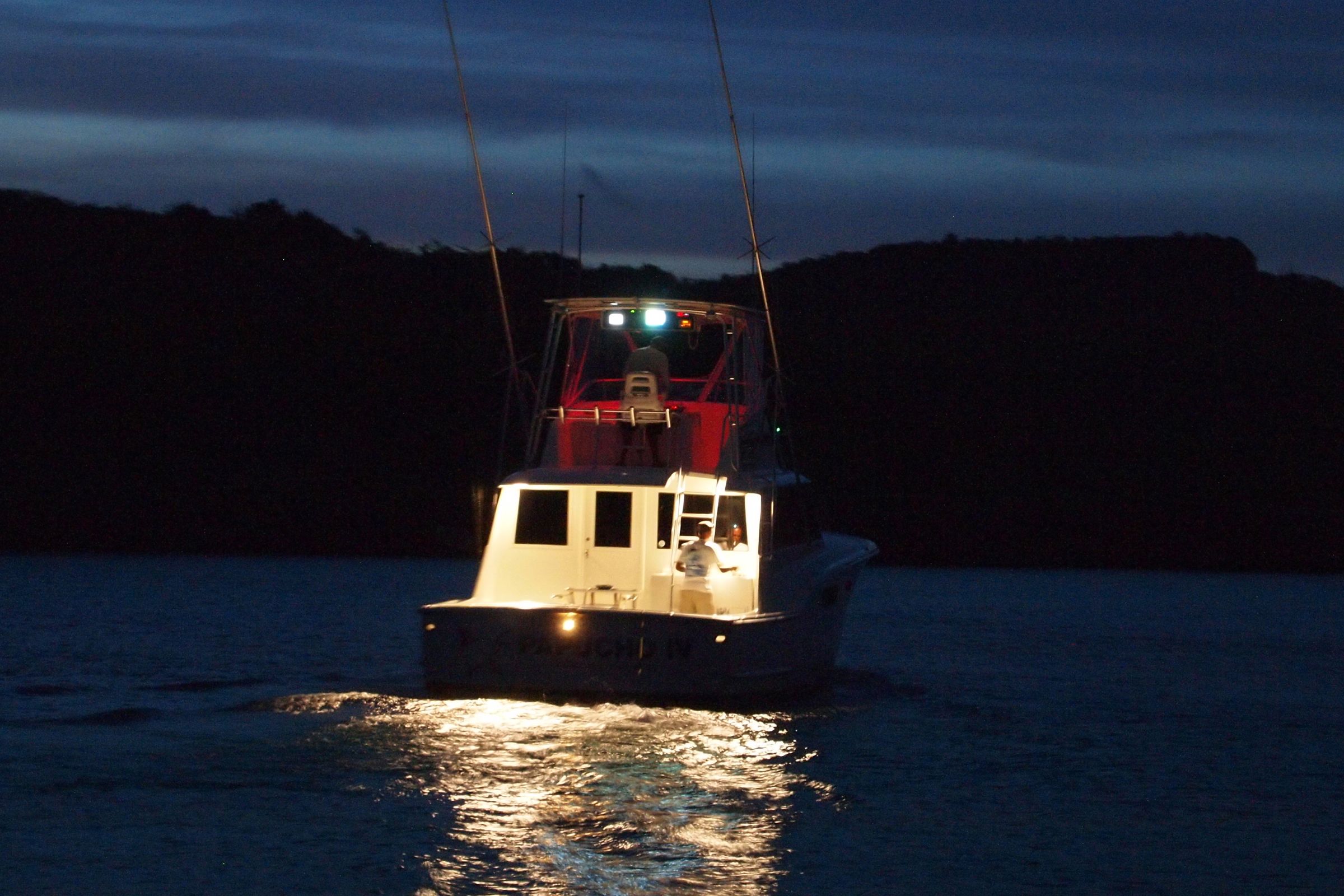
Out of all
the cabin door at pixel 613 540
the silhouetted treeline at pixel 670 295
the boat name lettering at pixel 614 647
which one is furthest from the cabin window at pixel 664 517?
the silhouetted treeline at pixel 670 295

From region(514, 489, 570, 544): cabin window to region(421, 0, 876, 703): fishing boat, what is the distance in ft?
0.04

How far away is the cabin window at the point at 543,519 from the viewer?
1623cm

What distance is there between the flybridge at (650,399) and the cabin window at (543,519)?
361mm

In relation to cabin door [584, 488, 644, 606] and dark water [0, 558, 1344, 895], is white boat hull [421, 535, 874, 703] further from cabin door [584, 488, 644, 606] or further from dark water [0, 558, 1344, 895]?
cabin door [584, 488, 644, 606]

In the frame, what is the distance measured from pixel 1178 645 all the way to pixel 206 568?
909 inches

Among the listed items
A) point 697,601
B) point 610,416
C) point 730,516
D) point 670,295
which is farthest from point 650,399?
point 670,295

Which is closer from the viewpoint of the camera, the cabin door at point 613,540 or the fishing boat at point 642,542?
the fishing boat at point 642,542

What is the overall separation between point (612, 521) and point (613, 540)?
0.18 m

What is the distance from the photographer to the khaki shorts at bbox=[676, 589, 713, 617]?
616 inches

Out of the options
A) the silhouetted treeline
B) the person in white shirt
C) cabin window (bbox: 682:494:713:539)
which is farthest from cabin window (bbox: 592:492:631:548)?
the silhouetted treeline

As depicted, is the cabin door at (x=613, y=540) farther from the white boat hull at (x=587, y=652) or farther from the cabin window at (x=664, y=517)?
the white boat hull at (x=587, y=652)

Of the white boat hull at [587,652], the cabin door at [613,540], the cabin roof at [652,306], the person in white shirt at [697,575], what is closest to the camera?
the white boat hull at [587,652]

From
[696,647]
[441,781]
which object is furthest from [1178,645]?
[441,781]

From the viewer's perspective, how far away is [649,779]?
44.3 feet
